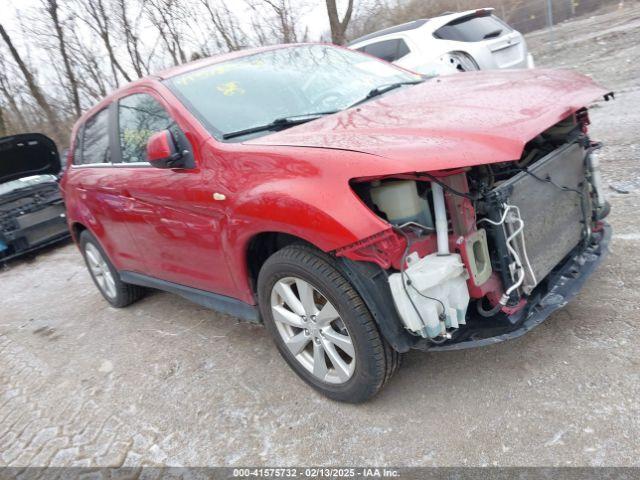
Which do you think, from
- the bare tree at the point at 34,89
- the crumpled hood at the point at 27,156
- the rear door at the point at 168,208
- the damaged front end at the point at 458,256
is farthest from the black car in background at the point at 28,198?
the bare tree at the point at 34,89

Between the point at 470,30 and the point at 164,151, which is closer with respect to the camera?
the point at 164,151

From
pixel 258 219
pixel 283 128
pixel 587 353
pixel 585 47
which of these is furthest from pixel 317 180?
pixel 585 47

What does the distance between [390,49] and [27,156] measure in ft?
18.5

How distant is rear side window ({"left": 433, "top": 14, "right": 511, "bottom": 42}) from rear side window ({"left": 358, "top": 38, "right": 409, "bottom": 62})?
49 centimetres

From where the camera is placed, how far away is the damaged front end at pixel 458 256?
208cm

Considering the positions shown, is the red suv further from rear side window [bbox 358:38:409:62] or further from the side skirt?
rear side window [bbox 358:38:409:62]

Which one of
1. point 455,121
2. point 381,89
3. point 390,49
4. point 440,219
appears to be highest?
point 390,49

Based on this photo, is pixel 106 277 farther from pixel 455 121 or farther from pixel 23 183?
pixel 23 183

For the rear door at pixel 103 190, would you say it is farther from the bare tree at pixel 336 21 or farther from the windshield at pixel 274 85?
the bare tree at pixel 336 21

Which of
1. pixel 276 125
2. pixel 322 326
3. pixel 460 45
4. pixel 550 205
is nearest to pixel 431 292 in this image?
pixel 322 326

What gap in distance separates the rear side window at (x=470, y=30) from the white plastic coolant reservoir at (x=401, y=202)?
555 cm

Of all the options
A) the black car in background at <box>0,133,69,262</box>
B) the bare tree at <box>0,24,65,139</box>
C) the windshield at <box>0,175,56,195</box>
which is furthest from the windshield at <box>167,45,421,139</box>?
the bare tree at <box>0,24,65,139</box>

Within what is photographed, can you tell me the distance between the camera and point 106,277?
462 centimetres

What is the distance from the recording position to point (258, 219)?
7.95 ft
